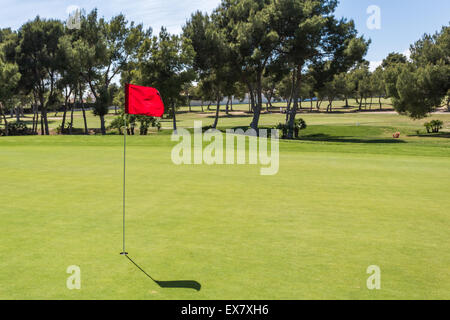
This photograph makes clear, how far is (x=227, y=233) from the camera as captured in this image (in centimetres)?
774

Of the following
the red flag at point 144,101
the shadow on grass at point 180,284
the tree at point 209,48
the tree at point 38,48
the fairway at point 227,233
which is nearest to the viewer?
the shadow on grass at point 180,284

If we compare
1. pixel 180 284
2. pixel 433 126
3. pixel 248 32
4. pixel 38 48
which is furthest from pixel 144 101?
pixel 433 126

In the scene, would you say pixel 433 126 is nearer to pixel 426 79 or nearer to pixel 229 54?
pixel 426 79

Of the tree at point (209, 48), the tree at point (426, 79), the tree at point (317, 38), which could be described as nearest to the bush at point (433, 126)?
the tree at point (426, 79)

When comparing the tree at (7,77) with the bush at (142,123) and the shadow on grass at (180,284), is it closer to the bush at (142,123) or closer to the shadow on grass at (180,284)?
the bush at (142,123)

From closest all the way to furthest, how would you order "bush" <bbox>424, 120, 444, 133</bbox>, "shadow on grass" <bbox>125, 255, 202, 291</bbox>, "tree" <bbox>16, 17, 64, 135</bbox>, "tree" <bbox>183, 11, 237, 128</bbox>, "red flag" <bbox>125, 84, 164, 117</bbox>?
"shadow on grass" <bbox>125, 255, 202, 291</bbox>
"red flag" <bbox>125, 84, 164, 117</bbox>
"tree" <bbox>183, 11, 237, 128</bbox>
"tree" <bbox>16, 17, 64, 135</bbox>
"bush" <bbox>424, 120, 444, 133</bbox>

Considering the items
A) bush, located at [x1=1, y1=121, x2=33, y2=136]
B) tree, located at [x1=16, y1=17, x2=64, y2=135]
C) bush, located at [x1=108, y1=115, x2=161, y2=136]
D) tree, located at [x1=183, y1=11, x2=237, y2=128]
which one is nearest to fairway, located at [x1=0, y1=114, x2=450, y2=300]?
bush, located at [x1=108, y1=115, x2=161, y2=136]

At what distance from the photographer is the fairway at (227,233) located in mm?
5355

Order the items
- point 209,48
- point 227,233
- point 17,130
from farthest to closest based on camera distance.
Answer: point 17,130
point 209,48
point 227,233

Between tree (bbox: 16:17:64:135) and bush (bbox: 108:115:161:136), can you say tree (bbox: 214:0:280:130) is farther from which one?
tree (bbox: 16:17:64:135)

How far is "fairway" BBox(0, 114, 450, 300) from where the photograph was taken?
5355 mm

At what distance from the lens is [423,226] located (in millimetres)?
8422
